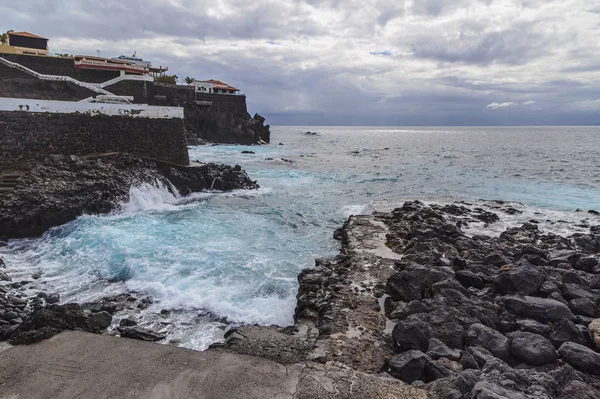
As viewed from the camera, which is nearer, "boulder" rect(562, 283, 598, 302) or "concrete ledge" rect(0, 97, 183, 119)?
"boulder" rect(562, 283, 598, 302)

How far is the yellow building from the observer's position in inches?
1487

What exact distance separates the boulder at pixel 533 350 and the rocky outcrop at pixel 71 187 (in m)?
15.8

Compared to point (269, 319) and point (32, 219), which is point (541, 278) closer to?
point (269, 319)

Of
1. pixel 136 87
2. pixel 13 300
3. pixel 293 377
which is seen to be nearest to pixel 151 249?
pixel 13 300

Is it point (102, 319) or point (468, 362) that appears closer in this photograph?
point (468, 362)

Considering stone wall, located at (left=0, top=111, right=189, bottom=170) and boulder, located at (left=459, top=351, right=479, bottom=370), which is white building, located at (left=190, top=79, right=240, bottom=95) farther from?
Answer: boulder, located at (left=459, top=351, right=479, bottom=370)

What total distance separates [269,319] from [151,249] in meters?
6.20

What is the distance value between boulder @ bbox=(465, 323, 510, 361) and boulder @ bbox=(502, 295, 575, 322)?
1538 mm

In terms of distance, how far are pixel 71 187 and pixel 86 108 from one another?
571 cm

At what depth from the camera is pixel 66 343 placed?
251 inches

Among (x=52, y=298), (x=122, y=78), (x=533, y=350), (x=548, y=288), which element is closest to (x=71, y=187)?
(x=52, y=298)

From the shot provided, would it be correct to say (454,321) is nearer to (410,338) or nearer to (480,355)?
(480,355)

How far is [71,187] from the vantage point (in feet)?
51.4

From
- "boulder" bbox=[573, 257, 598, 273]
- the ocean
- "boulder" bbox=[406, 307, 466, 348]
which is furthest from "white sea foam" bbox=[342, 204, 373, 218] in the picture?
"boulder" bbox=[406, 307, 466, 348]
